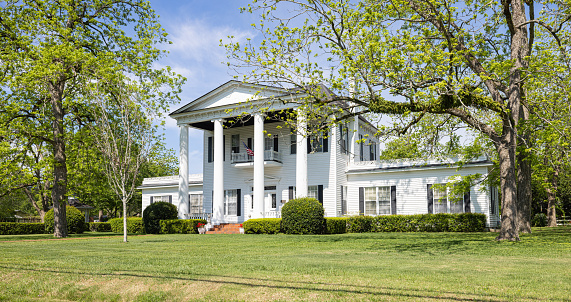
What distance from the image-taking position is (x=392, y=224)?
26.5m

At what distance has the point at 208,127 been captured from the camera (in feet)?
107

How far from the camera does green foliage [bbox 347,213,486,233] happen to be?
2501 centimetres

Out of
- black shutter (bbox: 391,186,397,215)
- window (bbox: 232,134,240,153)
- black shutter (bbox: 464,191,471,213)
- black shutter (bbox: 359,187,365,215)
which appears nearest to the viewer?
black shutter (bbox: 464,191,471,213)

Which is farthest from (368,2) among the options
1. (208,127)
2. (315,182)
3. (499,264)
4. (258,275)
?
(208,127)

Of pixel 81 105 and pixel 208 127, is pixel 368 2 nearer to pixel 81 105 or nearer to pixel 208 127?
pixel 81 105

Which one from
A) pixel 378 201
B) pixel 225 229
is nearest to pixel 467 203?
pixel 378 201

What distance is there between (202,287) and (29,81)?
18.4 metres

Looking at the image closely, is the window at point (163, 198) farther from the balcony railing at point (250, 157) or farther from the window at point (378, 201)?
the window at point (378, 201)

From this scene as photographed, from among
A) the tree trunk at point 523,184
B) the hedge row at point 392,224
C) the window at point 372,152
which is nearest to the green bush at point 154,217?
the hedge row at point 392,224

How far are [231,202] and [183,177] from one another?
365 cm

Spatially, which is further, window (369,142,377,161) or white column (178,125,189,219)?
window (369,142,377,161)

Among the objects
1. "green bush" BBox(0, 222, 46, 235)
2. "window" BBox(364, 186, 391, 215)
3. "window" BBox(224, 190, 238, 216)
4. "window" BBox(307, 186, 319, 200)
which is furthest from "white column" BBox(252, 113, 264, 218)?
"green bush" BBox(0, 222, 46, 235)

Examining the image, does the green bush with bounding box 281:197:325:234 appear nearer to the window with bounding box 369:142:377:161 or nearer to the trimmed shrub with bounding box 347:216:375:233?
the trimmed shrub with bounding box 347:216:375:233

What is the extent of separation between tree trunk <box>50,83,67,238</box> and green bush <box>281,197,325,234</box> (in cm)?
1180
